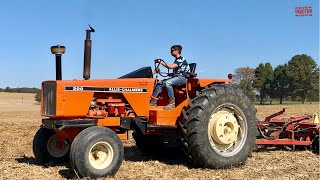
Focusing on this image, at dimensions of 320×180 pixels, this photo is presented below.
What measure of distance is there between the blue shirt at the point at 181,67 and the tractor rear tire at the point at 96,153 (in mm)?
2001

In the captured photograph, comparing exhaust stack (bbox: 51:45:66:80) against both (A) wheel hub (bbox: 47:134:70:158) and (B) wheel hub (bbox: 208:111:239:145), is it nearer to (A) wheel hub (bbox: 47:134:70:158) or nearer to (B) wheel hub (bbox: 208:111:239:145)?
(A) wheel hub (bbox: 47:134:70:158)

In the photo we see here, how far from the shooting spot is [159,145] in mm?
8398

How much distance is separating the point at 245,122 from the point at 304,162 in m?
1.23

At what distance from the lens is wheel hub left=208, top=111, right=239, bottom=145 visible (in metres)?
7.22

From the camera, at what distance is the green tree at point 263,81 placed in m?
77.6

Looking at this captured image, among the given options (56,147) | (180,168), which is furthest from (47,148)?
(180,168)

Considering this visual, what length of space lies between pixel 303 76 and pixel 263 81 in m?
7.63

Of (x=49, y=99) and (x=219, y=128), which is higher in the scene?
(x=49, y=99)

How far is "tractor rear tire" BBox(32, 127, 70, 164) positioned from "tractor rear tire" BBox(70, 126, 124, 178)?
1.41 metres

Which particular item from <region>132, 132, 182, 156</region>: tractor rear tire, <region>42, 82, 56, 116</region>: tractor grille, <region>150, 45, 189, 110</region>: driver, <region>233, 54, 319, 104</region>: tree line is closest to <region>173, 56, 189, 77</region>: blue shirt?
<region>150, 45, 189, 110</region>: driver

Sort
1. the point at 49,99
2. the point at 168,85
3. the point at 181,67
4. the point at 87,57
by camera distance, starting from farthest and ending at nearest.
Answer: the point at 181,67 → the point at 168,85 → the point at 87,57 → the point at 49,99

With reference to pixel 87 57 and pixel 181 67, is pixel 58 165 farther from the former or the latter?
pixel 181 67

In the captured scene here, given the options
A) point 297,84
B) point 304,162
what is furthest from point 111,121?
point 297,84

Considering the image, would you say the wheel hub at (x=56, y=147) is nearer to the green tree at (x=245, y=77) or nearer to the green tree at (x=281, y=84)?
the green tree at (x=245, y=77)
